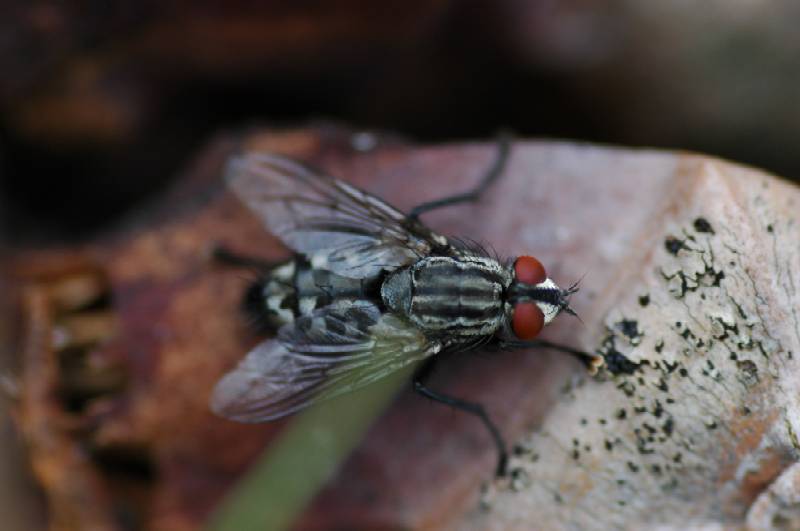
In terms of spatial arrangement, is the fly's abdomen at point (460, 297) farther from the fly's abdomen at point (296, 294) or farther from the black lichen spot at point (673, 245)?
the black lichen spot at point (673, 245)

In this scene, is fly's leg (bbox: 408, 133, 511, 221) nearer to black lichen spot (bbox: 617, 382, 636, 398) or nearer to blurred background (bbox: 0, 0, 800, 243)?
blurred background (bbox: 0, 0, 800, 243)

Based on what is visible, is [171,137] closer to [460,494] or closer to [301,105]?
[301,105]

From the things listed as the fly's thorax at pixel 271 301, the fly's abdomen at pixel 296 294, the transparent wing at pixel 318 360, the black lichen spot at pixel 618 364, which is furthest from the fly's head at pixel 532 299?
the fly's thorax at pixel 271 301

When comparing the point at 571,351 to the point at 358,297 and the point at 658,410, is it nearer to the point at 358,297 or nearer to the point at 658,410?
the point at 658,410

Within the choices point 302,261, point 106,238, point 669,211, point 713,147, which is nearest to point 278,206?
point 302,261

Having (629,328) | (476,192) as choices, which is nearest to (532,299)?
(629,328)

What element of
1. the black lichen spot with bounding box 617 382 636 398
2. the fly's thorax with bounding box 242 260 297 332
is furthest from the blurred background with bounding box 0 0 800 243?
the black lichen spot with bounding box 617 382 636 398
